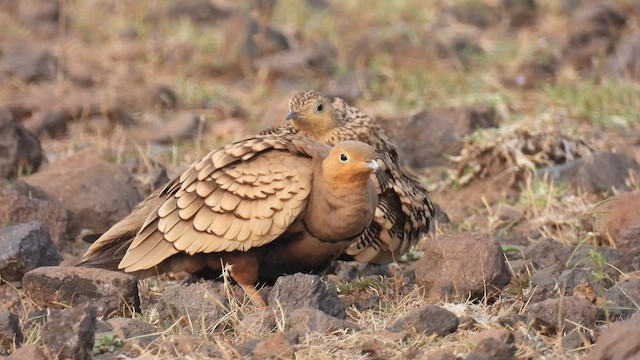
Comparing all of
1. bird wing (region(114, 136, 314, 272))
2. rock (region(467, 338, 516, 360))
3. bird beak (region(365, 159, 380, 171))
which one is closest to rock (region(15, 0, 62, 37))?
bird wing (region(114, 136, 314, 272))

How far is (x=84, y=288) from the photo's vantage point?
18.7 ft

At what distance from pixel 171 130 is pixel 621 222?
3.84 meters

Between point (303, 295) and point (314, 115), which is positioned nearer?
point (303, 295)

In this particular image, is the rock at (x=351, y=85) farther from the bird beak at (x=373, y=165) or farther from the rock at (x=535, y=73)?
the bird beak at (x=373, y=165)

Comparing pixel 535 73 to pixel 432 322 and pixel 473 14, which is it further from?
pixel 432 322

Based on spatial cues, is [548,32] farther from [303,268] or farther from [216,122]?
[303,268]

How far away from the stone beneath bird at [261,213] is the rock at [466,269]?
381 millimetres

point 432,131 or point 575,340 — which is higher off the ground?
point 575,340

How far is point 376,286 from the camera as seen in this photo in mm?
6035

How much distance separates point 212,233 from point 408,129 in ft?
11.5

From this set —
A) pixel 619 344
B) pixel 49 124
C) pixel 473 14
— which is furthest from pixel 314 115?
pixel 473 14

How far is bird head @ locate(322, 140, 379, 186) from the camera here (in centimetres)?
540

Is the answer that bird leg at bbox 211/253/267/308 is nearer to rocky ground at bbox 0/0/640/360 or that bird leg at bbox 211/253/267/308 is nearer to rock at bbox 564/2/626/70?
rocky ground at bbox 0/0/640/360

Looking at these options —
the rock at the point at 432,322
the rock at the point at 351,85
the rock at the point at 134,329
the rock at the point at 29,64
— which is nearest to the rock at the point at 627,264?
the rock at the point at 432,322
